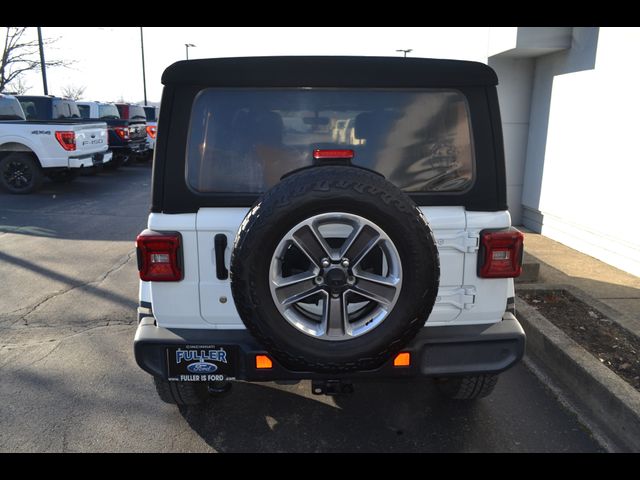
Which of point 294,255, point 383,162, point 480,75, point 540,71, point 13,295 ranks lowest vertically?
point 13,295

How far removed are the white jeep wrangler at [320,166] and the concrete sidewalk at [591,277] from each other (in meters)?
2.20

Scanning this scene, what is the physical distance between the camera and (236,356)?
97.3 inches

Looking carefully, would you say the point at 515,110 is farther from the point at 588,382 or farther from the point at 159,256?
the point at 159,256

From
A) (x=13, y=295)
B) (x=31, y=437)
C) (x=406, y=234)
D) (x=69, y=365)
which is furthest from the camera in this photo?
(x=13, y=295)

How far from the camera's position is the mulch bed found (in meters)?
3.54

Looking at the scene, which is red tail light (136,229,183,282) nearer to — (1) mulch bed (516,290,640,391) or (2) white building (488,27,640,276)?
(1) mulch bed (516,290,640,391)

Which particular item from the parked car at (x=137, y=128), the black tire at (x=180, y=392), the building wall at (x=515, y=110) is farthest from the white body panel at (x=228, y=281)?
the parked car at (x=137, y=128)

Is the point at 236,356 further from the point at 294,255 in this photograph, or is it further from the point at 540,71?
the point at 540,71

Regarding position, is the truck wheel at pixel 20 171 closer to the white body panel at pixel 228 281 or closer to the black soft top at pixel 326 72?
the white body panel at pixel 228 281

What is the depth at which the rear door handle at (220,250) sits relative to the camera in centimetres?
246

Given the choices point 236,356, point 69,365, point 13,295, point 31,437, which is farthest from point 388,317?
point 13,295

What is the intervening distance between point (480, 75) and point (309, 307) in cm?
140

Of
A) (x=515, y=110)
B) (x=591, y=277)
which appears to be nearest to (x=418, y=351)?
(x=591, y=277)

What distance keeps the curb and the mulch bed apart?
18 centimetres
